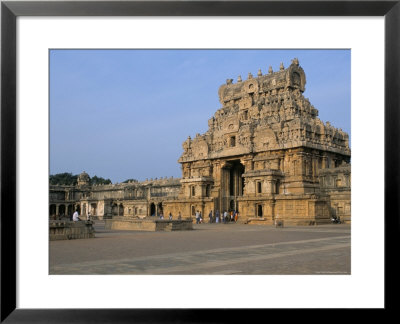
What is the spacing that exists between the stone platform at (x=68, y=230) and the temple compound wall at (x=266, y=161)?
20452 mm

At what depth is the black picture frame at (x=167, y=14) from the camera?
7492mm

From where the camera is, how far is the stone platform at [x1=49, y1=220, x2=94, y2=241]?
754 inches

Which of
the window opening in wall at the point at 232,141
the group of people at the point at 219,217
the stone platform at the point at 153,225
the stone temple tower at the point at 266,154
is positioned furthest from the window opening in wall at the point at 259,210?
the stone platform at the point at 153,225

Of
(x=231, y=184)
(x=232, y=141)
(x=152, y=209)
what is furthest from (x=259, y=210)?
(x=152, y=209)

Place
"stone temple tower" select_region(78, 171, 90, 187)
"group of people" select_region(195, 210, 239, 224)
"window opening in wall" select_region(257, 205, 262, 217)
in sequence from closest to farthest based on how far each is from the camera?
"window opening in wall" select_region(257, 205, 262, 217) → "group of people" select_region(195, 210, 239, 224) → "stone temple tower" select_region(78, 171, 90, 187)

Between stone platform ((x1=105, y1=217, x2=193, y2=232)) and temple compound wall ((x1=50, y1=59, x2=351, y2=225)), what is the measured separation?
12058 millimetres

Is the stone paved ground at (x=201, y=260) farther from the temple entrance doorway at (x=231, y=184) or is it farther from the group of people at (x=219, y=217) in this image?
the temple entrance doorway at (x=231, y=184)

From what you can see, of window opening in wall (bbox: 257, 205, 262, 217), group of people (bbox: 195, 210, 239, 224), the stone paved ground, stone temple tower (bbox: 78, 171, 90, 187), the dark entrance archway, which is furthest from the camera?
stone temple tower (bbox: 78, 171, 90, 187)

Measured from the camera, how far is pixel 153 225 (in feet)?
88.7

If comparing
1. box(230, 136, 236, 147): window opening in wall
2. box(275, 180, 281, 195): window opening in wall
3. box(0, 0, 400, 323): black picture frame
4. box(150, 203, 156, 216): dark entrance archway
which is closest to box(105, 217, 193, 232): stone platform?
box(275, 180, 281, 195): window opening in wall

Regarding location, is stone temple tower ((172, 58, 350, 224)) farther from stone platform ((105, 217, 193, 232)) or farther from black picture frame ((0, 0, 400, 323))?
black picture frame ((0, 0, 400, 323))

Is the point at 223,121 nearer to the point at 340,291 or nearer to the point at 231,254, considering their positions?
the point at 231,254

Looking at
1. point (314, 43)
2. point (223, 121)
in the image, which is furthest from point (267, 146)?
point (314, 43)

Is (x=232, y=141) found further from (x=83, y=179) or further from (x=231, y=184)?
(x=83, y=179)
